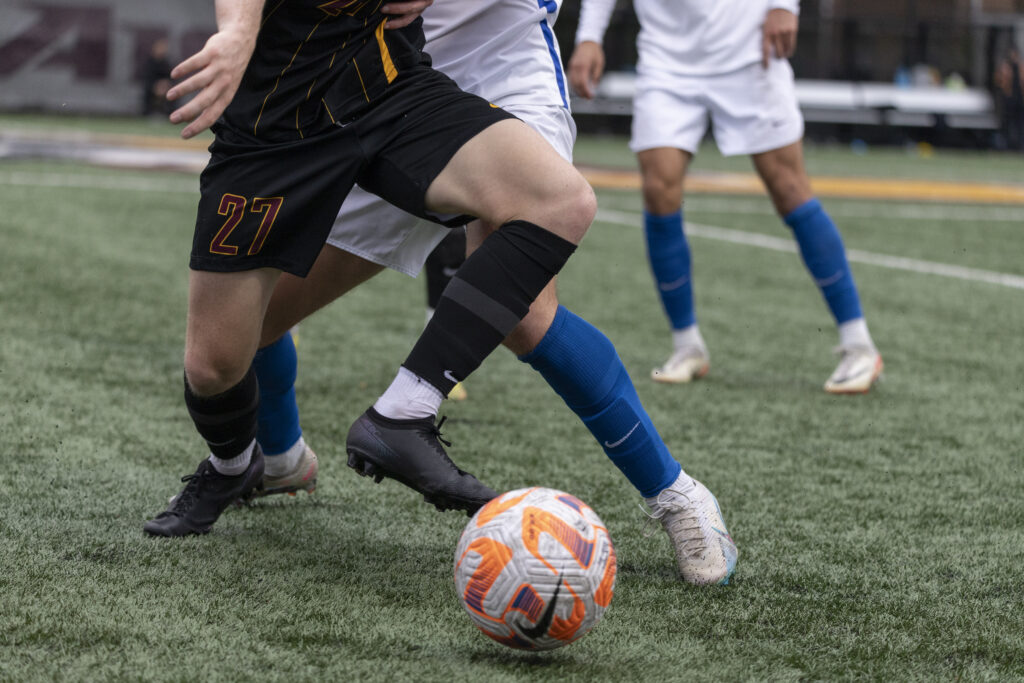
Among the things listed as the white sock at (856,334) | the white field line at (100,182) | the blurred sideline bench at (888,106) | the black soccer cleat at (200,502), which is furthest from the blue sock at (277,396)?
the blurred sideline bench at (888,106)

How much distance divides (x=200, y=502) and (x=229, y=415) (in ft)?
0.73

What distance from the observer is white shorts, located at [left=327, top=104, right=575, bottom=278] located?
2520 millimetres

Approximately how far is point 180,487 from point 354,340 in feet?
7.16

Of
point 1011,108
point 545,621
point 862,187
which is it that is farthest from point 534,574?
point 1011,108

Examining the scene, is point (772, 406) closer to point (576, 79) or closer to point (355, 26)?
point (576, 79)

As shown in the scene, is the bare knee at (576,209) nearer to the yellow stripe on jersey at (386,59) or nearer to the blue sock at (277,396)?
the yellow stripe on jersey at (386,59)

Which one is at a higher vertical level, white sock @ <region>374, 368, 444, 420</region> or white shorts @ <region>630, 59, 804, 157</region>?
white sock @ <region>374, 368, 444, 420</region>

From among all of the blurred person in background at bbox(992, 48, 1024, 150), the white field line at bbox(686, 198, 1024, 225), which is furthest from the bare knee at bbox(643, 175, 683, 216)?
the blurred person in background at bbox(992, 48, 1024, 150)

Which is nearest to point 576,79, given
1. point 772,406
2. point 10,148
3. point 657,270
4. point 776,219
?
point 657,270

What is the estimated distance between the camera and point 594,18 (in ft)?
15.4

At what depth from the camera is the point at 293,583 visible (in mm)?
2354

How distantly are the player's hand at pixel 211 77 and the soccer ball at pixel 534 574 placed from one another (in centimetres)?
75

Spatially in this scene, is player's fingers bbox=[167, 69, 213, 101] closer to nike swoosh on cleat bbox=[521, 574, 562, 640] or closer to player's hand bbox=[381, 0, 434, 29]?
player's hand bbox=[381, 0, 434, 29]

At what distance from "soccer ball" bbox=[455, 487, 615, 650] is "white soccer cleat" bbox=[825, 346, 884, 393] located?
2584 millimetres
